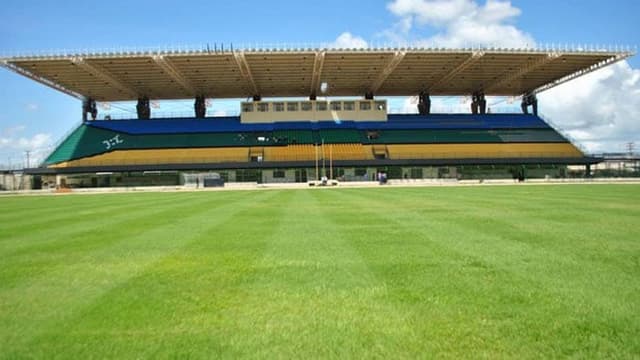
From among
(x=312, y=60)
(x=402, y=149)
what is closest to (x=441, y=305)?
(x=312, y=60)

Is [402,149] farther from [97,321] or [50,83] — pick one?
[97,321]

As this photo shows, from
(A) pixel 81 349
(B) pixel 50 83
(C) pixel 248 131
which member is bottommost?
(A) pixel 81 349

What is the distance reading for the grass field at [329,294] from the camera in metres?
4.68

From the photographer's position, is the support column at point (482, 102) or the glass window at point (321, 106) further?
the support column at point (482, 102)

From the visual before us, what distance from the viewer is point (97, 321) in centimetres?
549

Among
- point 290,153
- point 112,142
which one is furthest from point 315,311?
point 112,142

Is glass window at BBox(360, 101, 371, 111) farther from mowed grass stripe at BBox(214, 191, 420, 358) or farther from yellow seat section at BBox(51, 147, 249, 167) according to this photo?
mowed grass stripe at BBox(214, 191, 420, 358)

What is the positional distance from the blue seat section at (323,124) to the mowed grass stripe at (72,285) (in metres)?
70.6

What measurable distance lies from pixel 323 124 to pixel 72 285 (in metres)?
77.5

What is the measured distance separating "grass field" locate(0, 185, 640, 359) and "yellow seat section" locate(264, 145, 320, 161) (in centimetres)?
6375

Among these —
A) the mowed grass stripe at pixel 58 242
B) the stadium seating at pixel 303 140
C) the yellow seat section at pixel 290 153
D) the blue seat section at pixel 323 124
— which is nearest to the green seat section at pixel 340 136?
the stadium seating at pixel 303 140

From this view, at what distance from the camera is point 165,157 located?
75.2m

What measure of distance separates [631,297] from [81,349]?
18.8 ft

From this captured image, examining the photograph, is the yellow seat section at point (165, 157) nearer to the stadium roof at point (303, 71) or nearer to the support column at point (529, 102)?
the stadium roof at point (303, 71)
